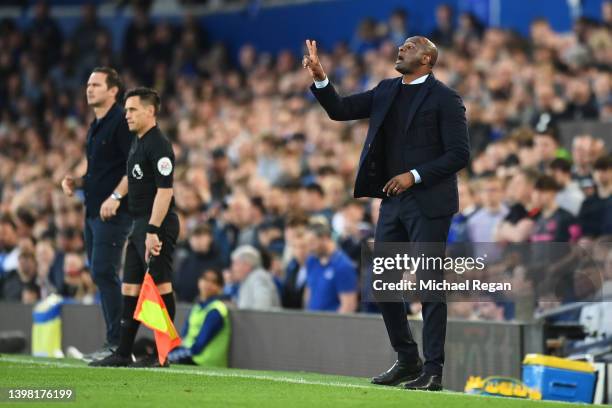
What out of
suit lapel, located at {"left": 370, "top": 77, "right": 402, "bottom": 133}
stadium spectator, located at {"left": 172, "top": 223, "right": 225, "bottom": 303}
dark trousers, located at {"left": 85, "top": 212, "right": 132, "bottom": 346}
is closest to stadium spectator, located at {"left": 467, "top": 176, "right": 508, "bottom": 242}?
stadium spectator, located at {"left": 172, "top": 223, "right": 225, "bottom": 303}

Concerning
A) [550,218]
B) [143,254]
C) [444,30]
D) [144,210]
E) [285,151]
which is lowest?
[143,254]

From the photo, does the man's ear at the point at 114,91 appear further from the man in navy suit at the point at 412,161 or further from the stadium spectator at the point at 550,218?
the stadium spectator at the point at 550,218

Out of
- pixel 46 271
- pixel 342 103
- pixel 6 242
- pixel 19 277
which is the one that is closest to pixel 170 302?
pixel 342 103

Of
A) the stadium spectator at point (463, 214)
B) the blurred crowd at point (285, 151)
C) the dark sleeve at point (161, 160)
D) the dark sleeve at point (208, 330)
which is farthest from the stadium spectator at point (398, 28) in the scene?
the dark sleeve at point (161, 160)

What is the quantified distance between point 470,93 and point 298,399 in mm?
9864

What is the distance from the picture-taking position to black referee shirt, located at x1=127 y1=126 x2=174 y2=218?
952cm

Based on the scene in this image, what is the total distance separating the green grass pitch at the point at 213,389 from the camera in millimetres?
7609

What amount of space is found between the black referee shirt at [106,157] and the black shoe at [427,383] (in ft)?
9.85

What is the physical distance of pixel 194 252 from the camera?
14477 mm

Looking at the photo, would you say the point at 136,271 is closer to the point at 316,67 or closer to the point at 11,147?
the point at 316,67

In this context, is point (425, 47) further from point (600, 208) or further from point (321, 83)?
point (600, 208)

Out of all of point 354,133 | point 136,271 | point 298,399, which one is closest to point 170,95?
point 354,133

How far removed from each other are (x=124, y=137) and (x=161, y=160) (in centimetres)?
92

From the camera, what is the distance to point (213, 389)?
8328mm
